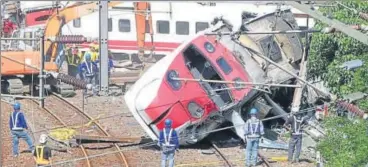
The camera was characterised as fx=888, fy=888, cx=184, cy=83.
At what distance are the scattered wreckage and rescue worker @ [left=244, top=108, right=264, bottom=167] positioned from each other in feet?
2.32

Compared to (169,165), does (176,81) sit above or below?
above

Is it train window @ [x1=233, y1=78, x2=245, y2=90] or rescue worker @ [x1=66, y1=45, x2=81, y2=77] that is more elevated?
train window @ [x1=233, y1=78, x2=245, y2=90]

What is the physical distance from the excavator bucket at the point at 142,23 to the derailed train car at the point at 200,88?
414 inches

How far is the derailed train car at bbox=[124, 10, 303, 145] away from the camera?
19.5 metres

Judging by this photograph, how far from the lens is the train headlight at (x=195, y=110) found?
777 inches

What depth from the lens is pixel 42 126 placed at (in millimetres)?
21875

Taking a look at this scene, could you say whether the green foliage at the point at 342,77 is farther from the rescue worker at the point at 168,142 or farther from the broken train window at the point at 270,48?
the rescue worker at the point at 168,142

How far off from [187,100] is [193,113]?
1.05 feet

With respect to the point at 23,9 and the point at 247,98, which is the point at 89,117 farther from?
the point at 23,9

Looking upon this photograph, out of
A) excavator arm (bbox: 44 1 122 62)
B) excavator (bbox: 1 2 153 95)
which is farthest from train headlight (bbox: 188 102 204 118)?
excavator arm (bbox: 44 1 122 62)

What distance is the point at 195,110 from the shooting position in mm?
19781

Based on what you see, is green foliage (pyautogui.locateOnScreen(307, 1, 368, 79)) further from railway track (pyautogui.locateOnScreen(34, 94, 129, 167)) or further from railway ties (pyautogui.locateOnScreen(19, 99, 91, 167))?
railway ties (pyautogui.locateOnScreen(19, 99, 91, 167))

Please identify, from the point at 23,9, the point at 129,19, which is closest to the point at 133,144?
the point at 129,19

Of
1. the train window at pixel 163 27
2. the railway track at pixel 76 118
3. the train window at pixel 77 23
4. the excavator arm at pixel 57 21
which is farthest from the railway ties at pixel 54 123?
the train window at pixel 77 23
